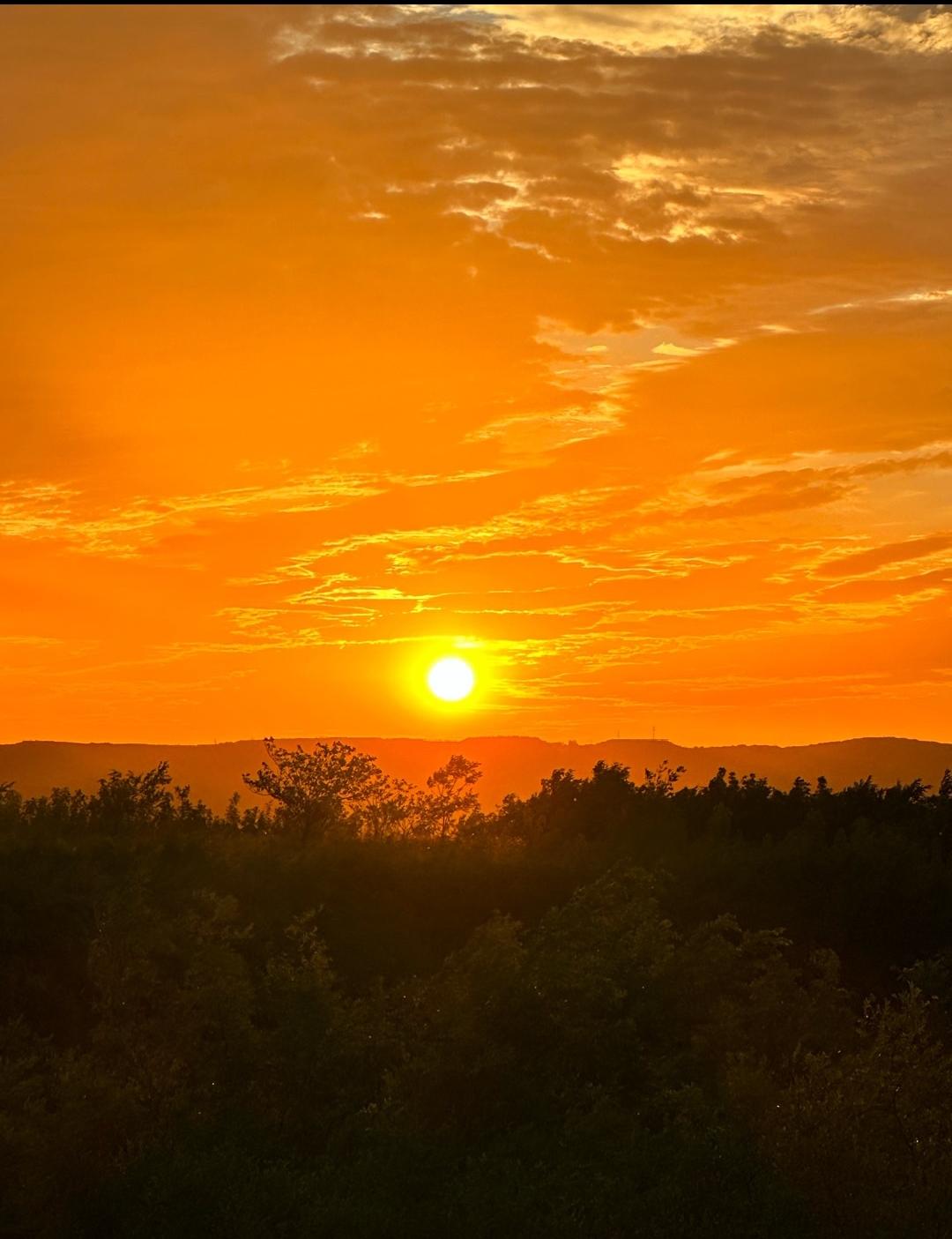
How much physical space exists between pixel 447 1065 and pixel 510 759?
171m

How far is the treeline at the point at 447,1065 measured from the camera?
43.5 ft

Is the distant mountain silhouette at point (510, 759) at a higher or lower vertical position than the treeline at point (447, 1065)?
higher

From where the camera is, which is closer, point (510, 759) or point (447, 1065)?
point (447, 1065)

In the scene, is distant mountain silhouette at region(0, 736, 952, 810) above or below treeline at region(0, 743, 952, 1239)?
above

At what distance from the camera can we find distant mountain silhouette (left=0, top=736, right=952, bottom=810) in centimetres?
15238

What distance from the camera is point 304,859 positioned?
89.1ft

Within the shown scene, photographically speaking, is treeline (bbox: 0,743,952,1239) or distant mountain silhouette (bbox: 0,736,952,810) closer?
treeline (bbox: 0,743,952,1239)

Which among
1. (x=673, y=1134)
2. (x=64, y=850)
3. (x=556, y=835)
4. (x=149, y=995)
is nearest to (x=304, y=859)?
(x=64, y=850)

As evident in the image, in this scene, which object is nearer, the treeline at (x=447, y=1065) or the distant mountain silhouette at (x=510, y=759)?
the treeline at (x=447, y=1065)

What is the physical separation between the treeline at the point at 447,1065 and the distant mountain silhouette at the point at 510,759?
118 meters

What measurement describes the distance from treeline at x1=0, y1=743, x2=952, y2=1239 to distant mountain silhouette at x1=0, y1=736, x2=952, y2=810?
387 feet

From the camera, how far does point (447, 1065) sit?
16.1 meters

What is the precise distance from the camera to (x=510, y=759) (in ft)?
611

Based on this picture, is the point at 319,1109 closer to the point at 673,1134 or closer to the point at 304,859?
the point at 673,1134
